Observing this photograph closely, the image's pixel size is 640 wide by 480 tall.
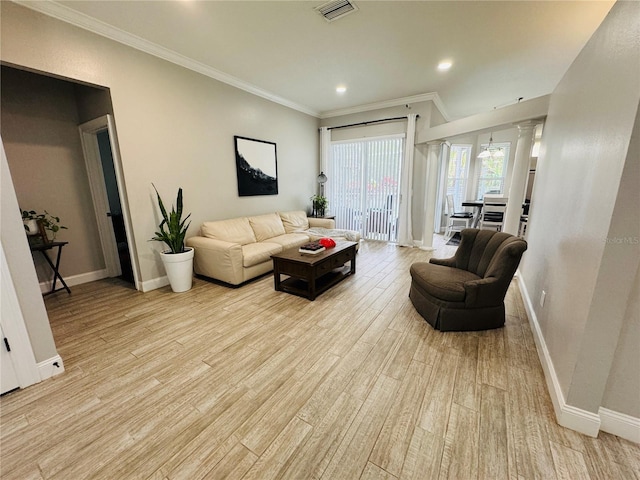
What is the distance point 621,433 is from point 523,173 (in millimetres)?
3194

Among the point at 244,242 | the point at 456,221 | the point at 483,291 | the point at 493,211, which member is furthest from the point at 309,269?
the point at 456,221

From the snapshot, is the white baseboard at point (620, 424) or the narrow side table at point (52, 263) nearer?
the white baseboard at point (620, 424)

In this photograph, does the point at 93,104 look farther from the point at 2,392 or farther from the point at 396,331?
the point at 396,331

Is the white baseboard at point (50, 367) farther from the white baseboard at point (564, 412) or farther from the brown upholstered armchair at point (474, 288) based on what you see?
the white baseboard at point (564, 412)

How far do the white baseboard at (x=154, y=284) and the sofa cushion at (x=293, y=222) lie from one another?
7.11 ft

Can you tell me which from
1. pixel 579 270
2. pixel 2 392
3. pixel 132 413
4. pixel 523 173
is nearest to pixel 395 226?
pixel 523 173

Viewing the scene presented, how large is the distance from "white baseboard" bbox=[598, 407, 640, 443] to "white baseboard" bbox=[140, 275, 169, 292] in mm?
4220

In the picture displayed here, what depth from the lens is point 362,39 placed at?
112 inches

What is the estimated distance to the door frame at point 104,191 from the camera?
2.95 m

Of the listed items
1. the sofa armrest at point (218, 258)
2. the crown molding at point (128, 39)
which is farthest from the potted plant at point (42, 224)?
the crown molding at point (128, 39)

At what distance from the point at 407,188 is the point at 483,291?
3327 mm

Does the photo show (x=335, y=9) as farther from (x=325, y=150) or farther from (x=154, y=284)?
(x=154, y=284)

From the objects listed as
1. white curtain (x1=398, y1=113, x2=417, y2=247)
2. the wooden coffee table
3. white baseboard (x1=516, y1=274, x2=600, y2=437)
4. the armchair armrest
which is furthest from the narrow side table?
white curtain (x1=398, y1=113, x2=417, y2=247)

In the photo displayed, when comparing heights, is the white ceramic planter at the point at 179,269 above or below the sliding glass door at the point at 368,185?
below
